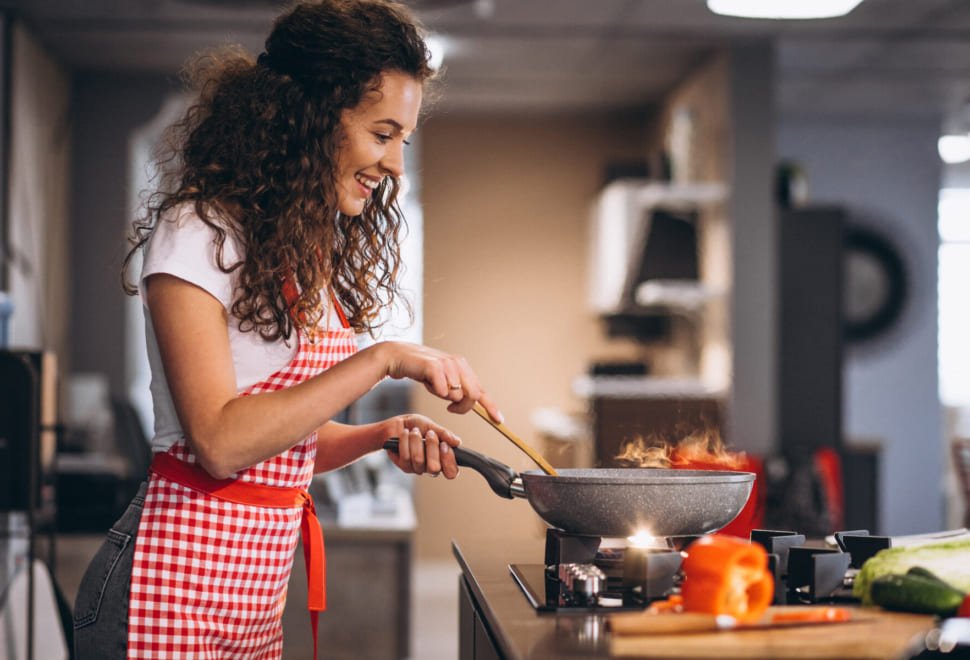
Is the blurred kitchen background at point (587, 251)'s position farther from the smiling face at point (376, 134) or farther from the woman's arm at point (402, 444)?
the smiling face at point (376, 134)

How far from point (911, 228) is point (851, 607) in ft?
21.5

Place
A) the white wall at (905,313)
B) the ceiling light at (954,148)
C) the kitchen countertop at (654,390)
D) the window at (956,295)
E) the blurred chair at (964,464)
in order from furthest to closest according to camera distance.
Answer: the window at (956,295)
the ceiling light at (954,148)
the white wall at (905,313)
the kitchen countertop at (654,390)
the blurred chair at (964,464)

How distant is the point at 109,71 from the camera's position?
6.02m

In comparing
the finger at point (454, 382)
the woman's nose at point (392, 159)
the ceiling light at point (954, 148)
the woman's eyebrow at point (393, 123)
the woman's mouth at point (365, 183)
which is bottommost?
the finger at point (454, 382)

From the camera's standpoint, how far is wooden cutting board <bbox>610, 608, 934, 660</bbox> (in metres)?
0.94

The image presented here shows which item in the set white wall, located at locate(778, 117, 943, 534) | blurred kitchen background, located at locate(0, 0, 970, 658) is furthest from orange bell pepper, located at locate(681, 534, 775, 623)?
white wall, located at locate(778, 117, 943, 534)

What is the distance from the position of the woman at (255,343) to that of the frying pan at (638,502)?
0.14 meters

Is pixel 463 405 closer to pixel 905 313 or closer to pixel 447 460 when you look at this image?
pixel 447 460

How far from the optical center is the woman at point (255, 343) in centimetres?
124

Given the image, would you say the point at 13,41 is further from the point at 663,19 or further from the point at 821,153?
the point at 821,153

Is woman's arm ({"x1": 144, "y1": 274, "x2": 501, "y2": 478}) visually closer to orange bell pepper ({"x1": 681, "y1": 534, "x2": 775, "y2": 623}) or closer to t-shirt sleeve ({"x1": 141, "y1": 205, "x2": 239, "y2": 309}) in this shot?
t-shirt sleeve ({"x1": 141, "y1": 205, "x2": 239, "y2": 309})

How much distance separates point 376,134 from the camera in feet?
4.66

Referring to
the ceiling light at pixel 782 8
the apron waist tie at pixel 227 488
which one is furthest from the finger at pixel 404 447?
the ceiling light at pixel 782 8

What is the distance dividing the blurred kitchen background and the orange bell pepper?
2.11 m
